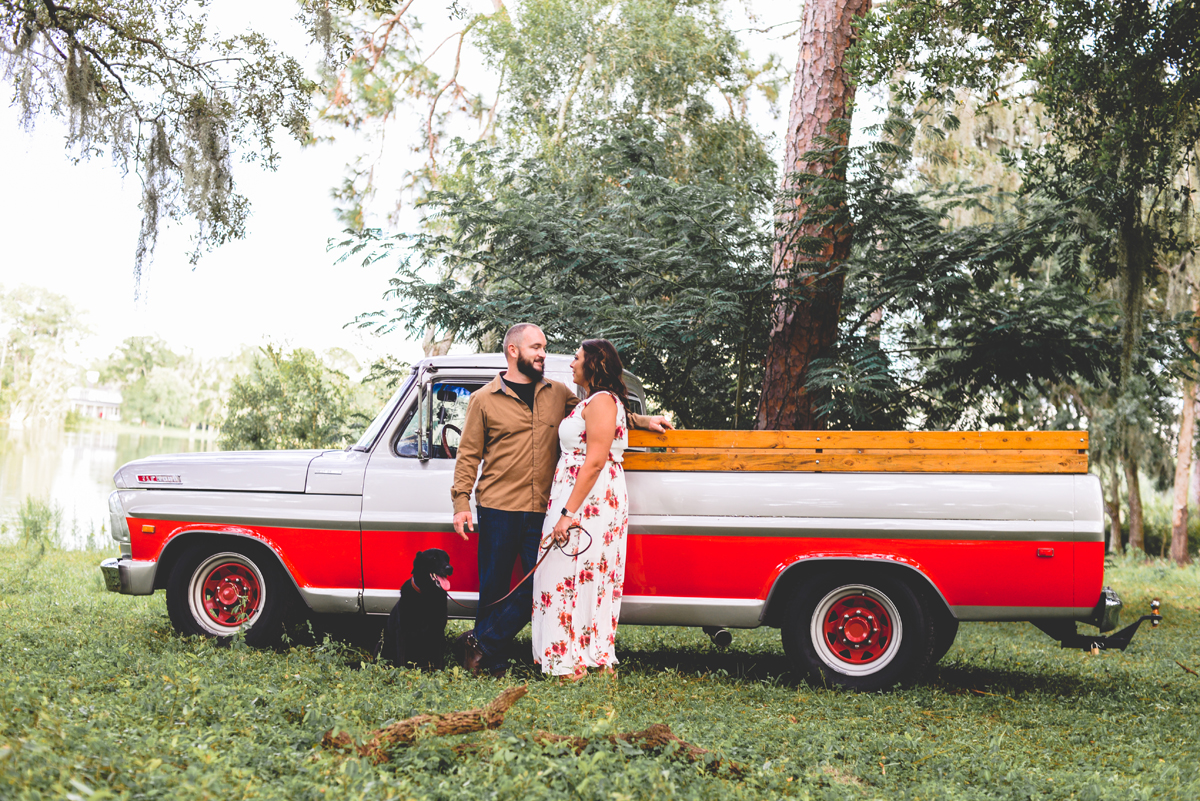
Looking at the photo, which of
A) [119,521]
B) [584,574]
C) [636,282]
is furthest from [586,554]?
[636,282]

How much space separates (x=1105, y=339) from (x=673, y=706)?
6.28 m

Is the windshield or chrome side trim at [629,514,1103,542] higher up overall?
the windshield

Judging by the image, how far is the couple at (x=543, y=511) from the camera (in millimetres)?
5441

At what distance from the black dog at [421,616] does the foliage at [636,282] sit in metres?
3.95

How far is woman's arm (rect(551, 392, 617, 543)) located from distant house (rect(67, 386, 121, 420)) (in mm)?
80328

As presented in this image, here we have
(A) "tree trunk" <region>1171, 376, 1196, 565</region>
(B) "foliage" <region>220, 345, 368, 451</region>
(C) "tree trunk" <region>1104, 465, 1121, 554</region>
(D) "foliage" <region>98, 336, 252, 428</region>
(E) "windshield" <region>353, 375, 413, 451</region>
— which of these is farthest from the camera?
(D) "foliage" <region>98, 336, 252, 428</region>

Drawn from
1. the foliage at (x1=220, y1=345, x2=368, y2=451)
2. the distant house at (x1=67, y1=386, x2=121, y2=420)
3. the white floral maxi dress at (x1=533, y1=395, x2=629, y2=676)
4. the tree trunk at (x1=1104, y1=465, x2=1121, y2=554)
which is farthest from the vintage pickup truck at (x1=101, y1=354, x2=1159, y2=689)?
the distant house at (x1=67, y1=386, x2=121, y2=420)

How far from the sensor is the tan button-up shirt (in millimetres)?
5508

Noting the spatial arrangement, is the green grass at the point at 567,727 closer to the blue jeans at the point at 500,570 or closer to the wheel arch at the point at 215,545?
the blue jeans at the point at 500,570

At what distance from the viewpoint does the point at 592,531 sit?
5.43 m

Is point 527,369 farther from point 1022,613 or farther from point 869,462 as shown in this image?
point 1022,613

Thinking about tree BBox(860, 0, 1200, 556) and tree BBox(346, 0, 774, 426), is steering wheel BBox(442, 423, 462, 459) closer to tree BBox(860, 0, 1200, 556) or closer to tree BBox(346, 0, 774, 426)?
tree BBox(346, 0, 774, 426)

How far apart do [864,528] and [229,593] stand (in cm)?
393

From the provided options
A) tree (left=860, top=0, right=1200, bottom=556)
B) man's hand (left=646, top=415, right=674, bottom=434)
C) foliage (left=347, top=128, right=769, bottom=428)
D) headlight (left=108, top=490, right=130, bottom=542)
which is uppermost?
tree (left=860, top=0, right=1200, bottom=556)
